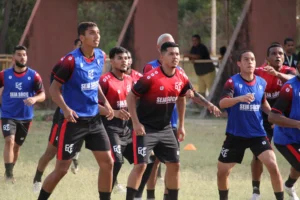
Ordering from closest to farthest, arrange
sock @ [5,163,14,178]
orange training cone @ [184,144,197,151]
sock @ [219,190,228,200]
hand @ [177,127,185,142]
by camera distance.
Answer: hand @ [177,127,185,142] → sock @ [219,190,228,200] → sock @ [5,163,14,178] → orange training cone @ [184,144,197,151]

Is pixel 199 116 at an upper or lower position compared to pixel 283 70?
lower

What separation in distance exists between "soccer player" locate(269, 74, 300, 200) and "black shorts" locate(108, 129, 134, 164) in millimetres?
2099

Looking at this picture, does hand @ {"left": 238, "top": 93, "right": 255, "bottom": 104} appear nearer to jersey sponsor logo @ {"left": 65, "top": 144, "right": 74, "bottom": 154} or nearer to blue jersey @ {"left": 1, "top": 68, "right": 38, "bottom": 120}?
jersey sponsor logo @ {"left": 65, "top": 144, "right": 74, "bottom": 154}

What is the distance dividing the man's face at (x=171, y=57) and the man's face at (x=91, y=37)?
0.85 metres

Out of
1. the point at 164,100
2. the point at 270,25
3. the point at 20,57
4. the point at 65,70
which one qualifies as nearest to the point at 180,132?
the point at 164,100

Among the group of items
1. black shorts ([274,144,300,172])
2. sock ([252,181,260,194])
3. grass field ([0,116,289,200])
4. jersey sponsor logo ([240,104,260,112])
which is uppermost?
jersey sponsor logo ([240,104,260,112])

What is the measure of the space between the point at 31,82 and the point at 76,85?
401 centimetres

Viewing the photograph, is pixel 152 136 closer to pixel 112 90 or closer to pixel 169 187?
pixel 169 187

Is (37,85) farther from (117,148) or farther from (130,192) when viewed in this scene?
(130,192)

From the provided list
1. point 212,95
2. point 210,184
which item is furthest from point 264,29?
point 210,184

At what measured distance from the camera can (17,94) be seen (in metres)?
13.7

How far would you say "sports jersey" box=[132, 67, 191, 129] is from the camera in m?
9.92

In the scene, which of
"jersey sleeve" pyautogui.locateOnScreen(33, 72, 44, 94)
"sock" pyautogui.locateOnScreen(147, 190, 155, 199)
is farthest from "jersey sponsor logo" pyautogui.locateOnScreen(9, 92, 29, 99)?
"sock" pyautogui.locateOnScreen(147, 190, 155, 199)

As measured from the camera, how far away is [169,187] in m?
10.0
